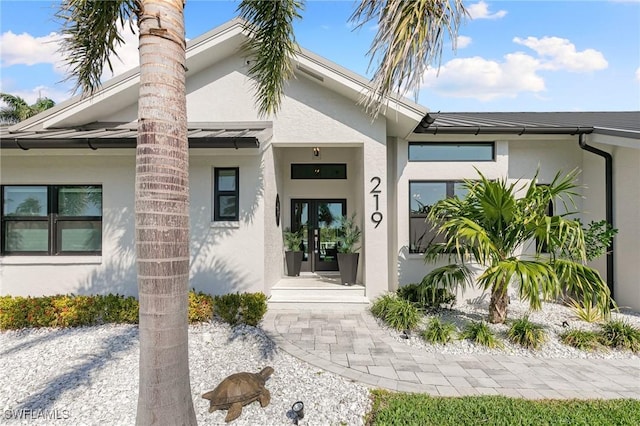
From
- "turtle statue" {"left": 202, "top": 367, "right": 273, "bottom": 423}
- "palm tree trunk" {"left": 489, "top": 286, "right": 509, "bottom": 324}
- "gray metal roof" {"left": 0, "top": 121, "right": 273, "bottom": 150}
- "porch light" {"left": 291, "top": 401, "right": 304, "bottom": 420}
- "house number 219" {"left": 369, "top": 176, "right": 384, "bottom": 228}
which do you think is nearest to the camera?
"porch light" {"left": 291, "top": 401, "right": 304, "bottom": 420}

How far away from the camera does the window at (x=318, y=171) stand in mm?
11398

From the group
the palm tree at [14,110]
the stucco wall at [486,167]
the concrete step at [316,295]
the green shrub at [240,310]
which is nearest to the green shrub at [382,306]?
the concrete step at [316,295]

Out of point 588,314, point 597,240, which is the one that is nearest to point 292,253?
point 588,314

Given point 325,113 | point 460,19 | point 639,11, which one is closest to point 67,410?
point 460,19

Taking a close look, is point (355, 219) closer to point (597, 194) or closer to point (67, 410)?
point (597, 194)

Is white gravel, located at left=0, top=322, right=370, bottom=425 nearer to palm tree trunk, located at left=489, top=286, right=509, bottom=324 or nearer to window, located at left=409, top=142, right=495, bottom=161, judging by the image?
palm tree trunk, located at left=489, top=286, right=509, bottom=324

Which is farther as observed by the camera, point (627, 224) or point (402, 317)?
point (627, 224)

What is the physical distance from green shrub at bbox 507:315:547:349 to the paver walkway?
35cm

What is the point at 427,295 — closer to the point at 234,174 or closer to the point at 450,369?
the point at 450,369

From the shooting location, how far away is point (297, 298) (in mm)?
8219

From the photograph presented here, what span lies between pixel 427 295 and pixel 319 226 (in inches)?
190

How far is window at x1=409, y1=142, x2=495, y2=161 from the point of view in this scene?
9312 mm

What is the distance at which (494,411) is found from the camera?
382 cm

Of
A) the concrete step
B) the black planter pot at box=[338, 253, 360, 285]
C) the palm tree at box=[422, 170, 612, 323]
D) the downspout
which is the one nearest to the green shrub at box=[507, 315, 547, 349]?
the palm tree at box=[422, 170, 612, 323]
